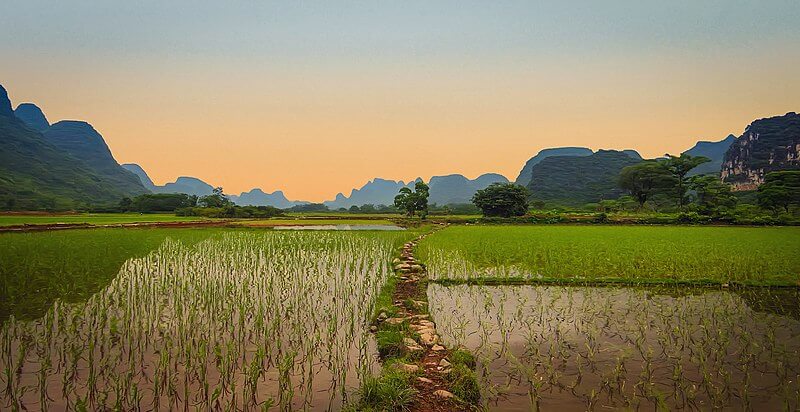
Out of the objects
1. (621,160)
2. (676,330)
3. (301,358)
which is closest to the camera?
(301,358)

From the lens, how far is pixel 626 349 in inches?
236

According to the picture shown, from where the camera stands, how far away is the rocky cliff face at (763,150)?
11050 cm

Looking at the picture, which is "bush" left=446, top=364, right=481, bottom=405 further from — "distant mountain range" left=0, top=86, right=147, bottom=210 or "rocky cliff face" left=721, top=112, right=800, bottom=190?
"rocky cliff face" left=721, top=112, right=800, bottom=190

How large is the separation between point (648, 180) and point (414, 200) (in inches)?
1519

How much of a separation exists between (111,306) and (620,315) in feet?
34.7

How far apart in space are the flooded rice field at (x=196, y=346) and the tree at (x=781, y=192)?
56.5 meters


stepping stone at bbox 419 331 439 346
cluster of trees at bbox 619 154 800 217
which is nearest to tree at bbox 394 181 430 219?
cluster of trees at bbox 619 154 800 217

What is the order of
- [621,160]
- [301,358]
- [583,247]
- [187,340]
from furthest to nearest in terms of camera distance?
[621,160] → [583,247] → [187,340] → [301,358]

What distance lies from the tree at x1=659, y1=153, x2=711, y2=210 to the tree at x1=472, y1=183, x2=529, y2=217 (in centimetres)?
2464

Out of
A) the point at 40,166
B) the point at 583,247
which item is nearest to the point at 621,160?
the point at 583,247

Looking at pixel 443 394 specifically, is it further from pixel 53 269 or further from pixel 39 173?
pixel 39 173

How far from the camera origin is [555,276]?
40.0ft

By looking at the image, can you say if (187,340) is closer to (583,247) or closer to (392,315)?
(392,315)

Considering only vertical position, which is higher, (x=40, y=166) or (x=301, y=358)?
(x=40, y=166)
